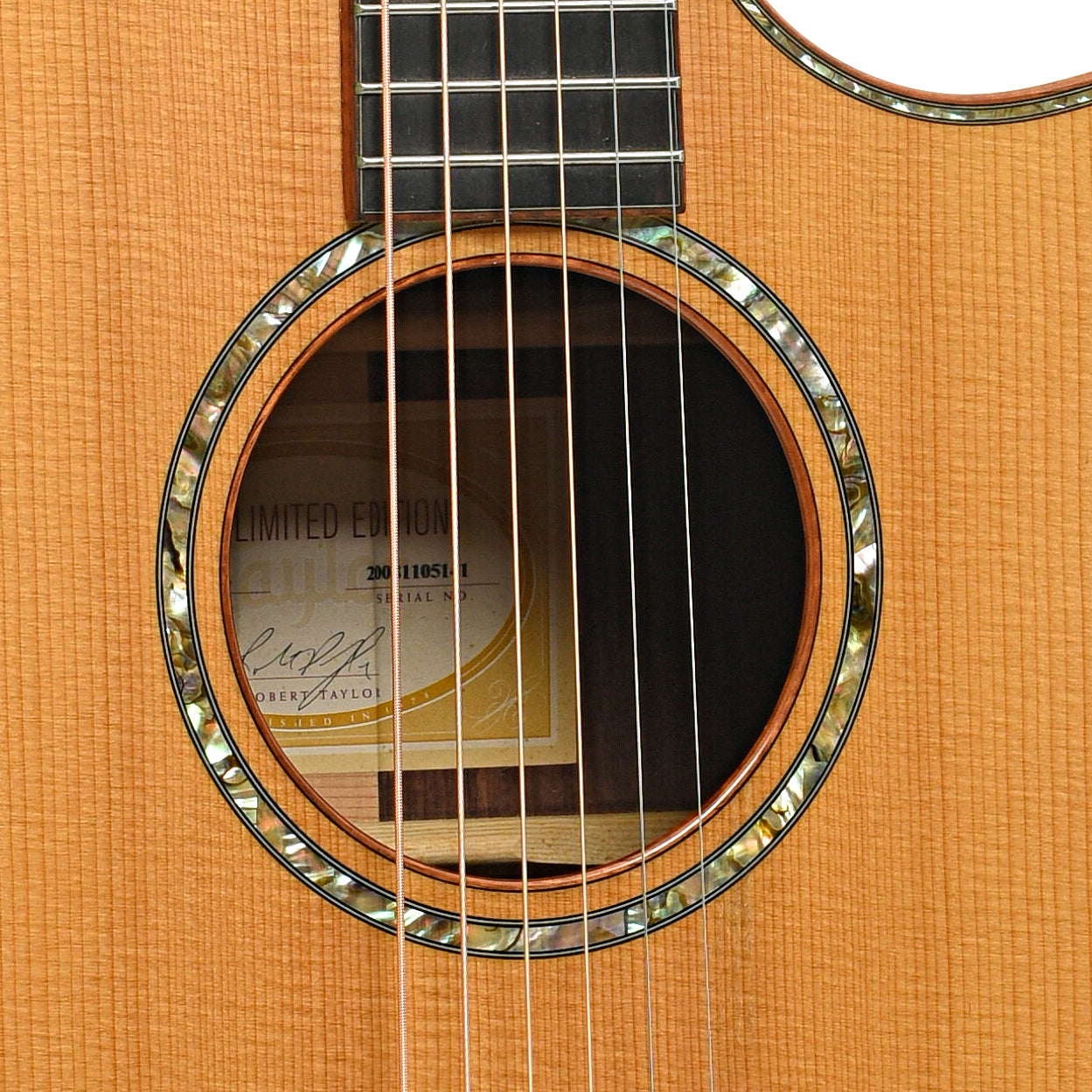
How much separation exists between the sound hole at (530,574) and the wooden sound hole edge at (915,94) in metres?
0.14

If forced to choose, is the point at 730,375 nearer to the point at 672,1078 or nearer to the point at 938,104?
the point at 938,104

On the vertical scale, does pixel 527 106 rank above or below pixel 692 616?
above

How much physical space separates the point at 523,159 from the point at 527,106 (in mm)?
28

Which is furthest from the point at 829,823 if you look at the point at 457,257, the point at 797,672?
the point at 457,257

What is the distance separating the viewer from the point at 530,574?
0.78m

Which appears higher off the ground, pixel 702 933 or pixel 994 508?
pixel 994 508

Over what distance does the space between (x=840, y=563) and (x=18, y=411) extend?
414 millimetres

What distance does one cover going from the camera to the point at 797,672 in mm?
678

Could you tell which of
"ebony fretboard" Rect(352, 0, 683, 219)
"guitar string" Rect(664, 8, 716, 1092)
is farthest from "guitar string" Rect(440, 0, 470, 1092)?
"guitar string" Rect(664, 8, 716, 1092)
